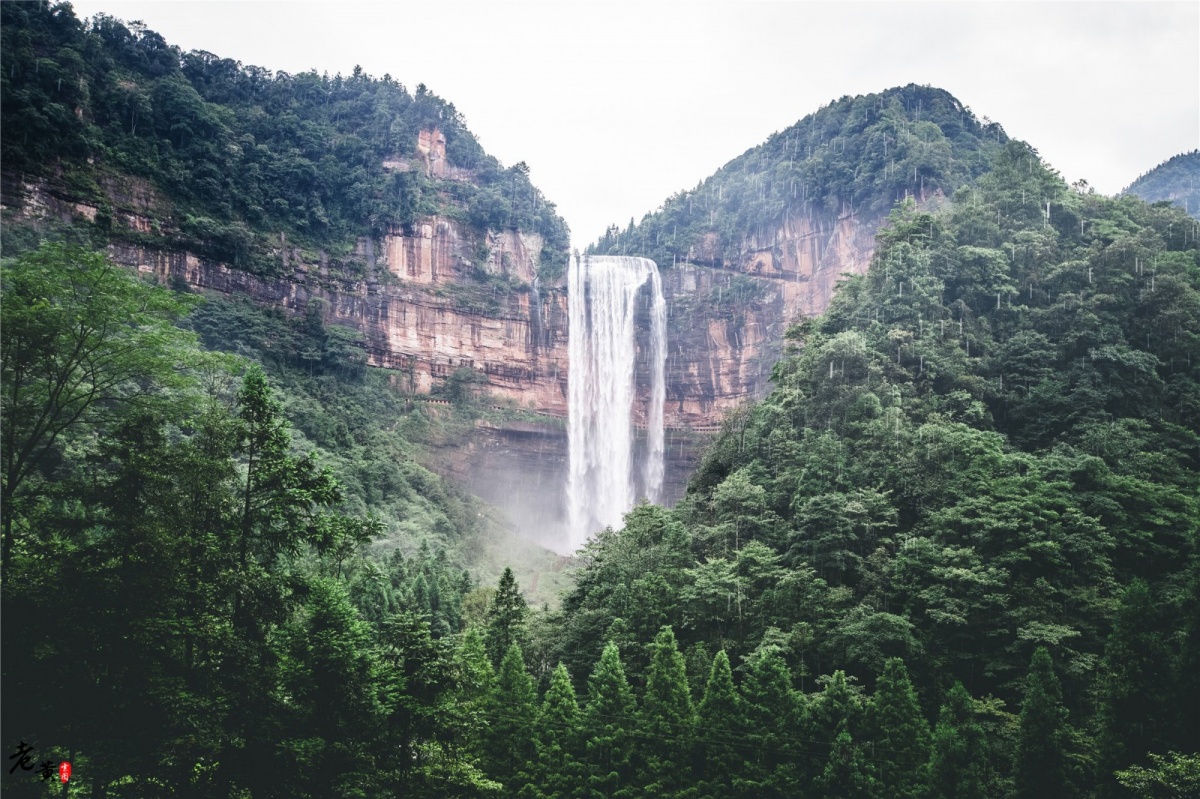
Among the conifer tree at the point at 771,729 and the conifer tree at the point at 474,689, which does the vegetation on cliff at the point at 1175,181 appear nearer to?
the conifer tree at the point at 771,729

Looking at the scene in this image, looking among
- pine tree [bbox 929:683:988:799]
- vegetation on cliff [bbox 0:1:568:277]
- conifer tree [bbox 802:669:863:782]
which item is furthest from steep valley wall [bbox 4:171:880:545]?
pine tree [bbox 929:683:988:799]

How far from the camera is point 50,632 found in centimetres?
1145

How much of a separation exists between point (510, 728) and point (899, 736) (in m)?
7.85

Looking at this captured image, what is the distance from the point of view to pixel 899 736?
17.5 metres

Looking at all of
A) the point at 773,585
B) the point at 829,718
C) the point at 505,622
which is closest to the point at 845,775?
the point at 829,718

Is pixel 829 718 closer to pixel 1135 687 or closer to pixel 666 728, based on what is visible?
pixel 666 728

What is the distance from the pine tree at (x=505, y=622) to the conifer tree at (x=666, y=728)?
5.27m

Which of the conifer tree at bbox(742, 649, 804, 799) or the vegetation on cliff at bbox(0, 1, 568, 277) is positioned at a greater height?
the vegetation on cliff at bbox(0, 1, 568, 277)

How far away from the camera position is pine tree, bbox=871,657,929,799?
17.1 m

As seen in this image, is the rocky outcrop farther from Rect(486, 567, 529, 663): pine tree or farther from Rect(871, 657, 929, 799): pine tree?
Rect(871, 657, 929, 799): pine tree

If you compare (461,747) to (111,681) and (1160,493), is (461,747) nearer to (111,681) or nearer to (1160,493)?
(111,681)

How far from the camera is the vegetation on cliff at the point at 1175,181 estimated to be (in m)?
64.1

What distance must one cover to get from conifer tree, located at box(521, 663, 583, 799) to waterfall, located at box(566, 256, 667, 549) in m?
37.9

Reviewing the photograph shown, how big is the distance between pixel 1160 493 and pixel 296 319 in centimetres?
4468
